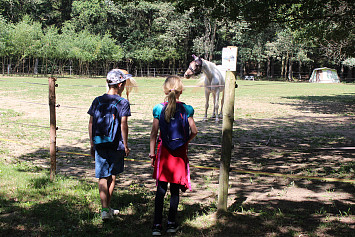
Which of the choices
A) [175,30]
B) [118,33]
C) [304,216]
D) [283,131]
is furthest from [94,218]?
[118,33]

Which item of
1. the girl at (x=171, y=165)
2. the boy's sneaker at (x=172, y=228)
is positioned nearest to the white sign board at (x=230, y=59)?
the girl at (x=171, y=165)

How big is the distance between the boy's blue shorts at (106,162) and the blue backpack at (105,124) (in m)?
0.09

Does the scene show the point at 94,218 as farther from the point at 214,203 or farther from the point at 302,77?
the point at 302,77

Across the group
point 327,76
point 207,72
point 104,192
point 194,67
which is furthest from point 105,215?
point 327,76

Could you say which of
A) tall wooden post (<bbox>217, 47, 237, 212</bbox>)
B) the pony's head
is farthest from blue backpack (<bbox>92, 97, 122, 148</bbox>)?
the pony's head

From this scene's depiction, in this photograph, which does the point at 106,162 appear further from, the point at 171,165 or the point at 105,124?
the point at 171,165

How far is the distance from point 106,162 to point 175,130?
855mm

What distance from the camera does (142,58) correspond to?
55938 mm

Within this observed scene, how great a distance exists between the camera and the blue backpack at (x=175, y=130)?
351cm

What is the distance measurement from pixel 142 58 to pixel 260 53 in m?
18.1

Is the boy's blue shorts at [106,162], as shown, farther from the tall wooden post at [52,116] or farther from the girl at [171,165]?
the tall wooden post at [52,116]

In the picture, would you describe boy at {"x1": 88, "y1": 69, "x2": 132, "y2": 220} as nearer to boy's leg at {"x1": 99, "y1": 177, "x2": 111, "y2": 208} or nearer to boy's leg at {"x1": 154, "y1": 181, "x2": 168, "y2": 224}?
boy's leg at {"x1": 99, "y1": 177, "x2": 111, "y2": 208}

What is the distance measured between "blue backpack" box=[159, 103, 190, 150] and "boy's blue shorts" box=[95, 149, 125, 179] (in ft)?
2.02

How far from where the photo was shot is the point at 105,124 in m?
3.71
